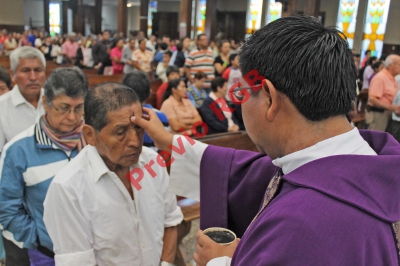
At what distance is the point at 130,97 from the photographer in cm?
159

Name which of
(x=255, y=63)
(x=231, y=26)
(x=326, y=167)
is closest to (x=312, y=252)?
(x=326, y=167)

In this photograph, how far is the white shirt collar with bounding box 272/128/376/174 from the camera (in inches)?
38.4

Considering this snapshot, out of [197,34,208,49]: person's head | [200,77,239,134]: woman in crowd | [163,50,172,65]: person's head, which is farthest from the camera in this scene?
[163,50,172,65]: person's head

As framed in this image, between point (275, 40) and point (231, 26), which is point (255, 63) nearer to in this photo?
point (275, 40)

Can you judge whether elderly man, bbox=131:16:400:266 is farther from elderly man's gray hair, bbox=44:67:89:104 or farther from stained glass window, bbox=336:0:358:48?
stained glass window, bbox=336:0:358:48

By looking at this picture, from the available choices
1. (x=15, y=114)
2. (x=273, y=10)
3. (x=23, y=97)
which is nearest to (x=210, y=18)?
(x=273, y=10)

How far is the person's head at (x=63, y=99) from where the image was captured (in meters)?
2.03

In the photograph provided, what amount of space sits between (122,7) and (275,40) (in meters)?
17.5

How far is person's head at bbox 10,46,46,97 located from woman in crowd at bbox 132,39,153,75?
5.77 m

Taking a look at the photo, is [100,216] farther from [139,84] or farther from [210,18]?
[210,18]

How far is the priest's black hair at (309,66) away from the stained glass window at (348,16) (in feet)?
49.3

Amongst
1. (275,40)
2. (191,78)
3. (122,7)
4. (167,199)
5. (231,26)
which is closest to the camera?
(275,40)

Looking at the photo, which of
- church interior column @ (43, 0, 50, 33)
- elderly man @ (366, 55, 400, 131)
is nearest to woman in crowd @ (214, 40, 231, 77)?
elderly man @ (366, 55, 400, 131)

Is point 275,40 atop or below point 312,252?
atop
